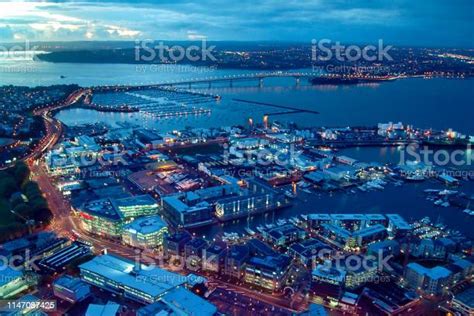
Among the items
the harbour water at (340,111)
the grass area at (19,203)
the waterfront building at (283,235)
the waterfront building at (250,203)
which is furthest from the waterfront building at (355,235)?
the grass area at (19,203)

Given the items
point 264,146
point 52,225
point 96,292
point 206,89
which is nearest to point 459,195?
point 264,146

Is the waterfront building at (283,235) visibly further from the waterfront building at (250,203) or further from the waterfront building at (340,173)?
the waterfront building at (340,173)

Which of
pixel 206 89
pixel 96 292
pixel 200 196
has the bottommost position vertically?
pixel 96 292

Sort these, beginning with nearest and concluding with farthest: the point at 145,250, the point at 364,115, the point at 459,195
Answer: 1. the point at 145,250
2. the point at 459,195
3. the point at 364,115

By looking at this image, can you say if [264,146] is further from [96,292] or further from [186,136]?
[96,292]

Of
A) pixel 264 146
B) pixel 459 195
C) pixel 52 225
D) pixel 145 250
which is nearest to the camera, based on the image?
pixel 145 250

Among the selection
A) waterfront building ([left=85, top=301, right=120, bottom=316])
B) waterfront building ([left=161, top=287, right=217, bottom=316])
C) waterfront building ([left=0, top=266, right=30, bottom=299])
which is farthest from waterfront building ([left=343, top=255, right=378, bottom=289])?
waterfront building ([left=0, top=266, right=30, bottom=299])

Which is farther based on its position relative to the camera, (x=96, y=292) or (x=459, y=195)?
(x=459, y=195)
